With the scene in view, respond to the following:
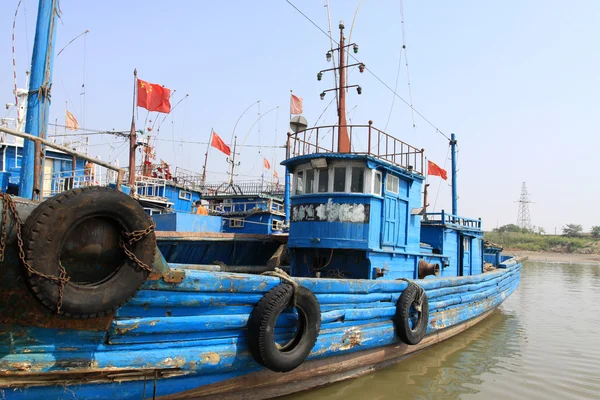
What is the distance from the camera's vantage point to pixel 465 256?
40.9 feet

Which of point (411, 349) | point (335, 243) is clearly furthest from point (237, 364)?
point (411, 349)

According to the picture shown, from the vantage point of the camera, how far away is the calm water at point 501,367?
6676 millimetres

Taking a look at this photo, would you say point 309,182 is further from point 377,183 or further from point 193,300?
point 193,300

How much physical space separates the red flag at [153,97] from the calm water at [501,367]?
14672 millimetres

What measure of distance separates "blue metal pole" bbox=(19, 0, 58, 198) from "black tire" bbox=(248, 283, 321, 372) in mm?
4094

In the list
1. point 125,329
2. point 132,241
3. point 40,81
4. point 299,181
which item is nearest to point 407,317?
point 299,181

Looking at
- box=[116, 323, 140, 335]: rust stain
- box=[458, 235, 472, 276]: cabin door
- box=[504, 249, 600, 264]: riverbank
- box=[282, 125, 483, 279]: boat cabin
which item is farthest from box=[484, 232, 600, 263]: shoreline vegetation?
box=[116, 323, 140, 335]: rust stain

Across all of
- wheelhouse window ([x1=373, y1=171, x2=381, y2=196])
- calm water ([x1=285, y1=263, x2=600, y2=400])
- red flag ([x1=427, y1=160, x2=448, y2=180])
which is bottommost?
calm water ([x1=285, y1=263, x2=600, y2=400])

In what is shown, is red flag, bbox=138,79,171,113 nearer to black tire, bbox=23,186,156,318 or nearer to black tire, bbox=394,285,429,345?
black tire, bbox=394,285,429,345

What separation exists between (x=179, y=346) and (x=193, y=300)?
19.7 inches

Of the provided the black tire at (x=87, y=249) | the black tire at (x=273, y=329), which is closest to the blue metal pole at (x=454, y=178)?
the black tire at (x=273, y=329)

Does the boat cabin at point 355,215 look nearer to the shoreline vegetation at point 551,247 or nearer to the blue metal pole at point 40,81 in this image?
the blue metal pole at point 40,81

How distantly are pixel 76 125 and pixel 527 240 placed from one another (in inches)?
2897

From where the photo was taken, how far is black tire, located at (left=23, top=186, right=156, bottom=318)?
3.66 m
